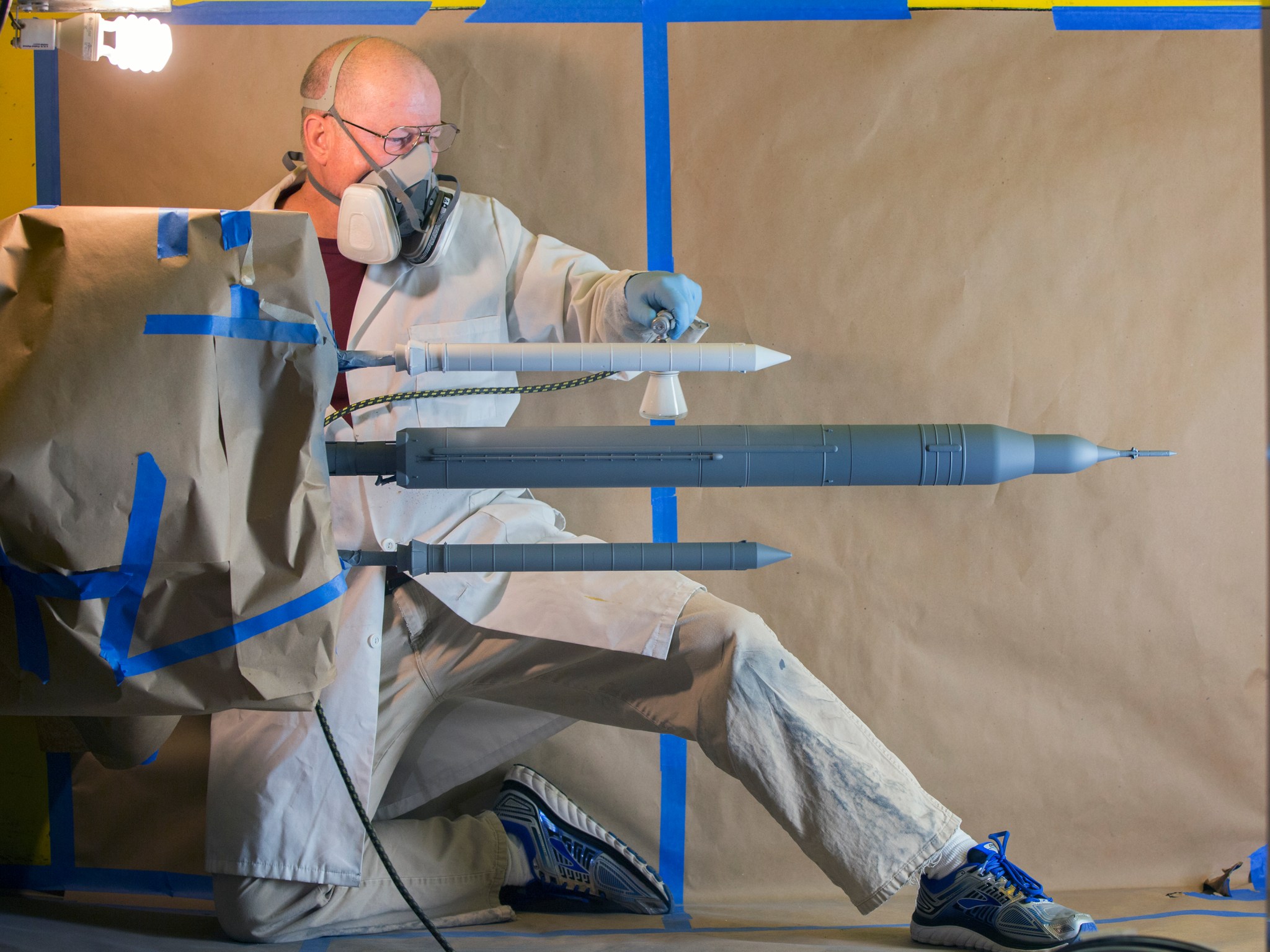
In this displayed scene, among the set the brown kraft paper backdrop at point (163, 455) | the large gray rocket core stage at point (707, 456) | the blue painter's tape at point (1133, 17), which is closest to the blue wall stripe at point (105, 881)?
the brown kraft paper backdrop at point (163, 455)

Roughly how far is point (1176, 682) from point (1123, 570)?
24 centimetres

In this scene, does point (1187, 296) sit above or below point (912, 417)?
above

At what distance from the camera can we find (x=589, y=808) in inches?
72.6

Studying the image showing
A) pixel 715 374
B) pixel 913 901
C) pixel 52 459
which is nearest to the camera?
pixel 52 459

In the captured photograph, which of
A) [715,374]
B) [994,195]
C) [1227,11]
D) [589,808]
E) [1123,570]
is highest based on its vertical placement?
[1227,11]

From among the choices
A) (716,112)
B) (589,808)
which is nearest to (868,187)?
(716,112)

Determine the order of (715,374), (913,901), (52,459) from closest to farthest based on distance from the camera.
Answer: (52,459) → (913,901) → (715,374)

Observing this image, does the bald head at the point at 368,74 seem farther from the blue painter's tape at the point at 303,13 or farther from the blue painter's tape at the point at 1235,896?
the blue painter's tape at the point at 1235,896

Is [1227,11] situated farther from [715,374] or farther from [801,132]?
[715,374]

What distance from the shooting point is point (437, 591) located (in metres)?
1.49

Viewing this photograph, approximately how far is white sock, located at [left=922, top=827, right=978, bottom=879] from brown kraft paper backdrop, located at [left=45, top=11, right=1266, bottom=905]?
511 mm

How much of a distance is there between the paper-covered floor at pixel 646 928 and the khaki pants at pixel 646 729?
0.07 meters

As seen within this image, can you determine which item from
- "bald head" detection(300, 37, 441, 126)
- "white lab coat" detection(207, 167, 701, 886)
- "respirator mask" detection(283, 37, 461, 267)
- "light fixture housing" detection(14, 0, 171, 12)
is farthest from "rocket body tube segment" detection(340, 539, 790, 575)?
"light fixture housing" detection(14, 0, 171, 12)

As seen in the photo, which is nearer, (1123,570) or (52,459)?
(52,459)
